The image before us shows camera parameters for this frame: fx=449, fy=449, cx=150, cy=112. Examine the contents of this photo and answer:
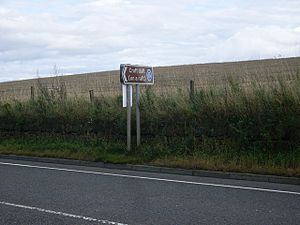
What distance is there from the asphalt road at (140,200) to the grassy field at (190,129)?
1.60 meters

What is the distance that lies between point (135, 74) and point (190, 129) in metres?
2.43

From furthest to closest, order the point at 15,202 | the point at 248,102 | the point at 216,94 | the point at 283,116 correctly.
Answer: the point at 216,94 → the point at 248,102 → the point at 283,116 → the point at 15,202

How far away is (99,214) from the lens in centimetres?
712

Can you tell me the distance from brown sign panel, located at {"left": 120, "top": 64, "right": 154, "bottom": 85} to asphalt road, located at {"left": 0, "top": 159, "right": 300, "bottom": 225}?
345 centimetres

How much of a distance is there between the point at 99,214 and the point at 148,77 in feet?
26.3

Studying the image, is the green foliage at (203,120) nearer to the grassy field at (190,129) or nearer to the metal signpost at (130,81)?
the grassy field at (190,129)

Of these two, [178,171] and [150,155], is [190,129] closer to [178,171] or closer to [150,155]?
[150,155]

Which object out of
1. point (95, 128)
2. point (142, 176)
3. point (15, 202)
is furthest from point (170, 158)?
point (15, 202)

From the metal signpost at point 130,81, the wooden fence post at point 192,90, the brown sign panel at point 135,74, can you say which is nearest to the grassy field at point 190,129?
the wooden fence post at point 192,90

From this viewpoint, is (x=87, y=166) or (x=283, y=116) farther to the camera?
(x=87, y=166)

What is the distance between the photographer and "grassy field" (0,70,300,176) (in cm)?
1168

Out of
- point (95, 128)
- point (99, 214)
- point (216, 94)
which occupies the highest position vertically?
point (216, 94)

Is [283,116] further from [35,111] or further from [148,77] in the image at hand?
[35,111]

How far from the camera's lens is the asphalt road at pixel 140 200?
6.87 metres
